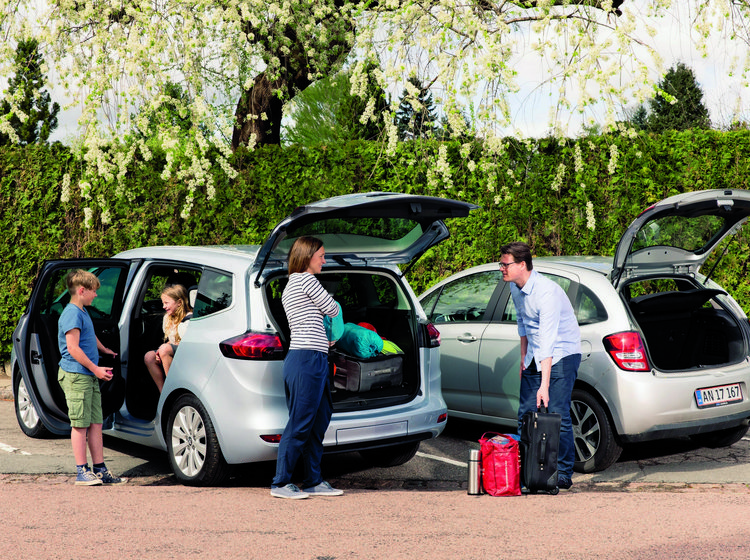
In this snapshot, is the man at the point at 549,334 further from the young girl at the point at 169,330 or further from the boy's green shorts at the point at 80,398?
the boy's green shorts at the point at 80,398

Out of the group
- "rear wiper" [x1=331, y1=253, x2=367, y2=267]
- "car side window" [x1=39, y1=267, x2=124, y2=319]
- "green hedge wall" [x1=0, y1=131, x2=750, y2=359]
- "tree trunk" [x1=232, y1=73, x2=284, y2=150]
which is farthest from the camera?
"tree trunk" [x1=232, y1=73, x2=284, y2=150]

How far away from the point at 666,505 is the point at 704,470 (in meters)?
1.70

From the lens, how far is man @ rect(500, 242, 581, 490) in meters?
5.62

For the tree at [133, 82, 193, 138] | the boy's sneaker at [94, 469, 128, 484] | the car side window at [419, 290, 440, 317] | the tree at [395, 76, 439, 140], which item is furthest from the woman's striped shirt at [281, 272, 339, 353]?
the tree at [133, 82, 193, 138]

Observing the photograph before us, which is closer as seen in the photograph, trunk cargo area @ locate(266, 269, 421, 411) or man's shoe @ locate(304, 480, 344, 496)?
man's shoe @ locate(304, 480, 344, 496)

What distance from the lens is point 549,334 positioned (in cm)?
557

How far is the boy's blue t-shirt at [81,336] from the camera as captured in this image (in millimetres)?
5750

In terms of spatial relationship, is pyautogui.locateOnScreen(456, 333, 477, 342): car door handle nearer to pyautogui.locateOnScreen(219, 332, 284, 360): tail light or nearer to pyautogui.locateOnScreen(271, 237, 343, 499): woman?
pyautogui.locateOnScreen(271, 237, 343, 499): woman

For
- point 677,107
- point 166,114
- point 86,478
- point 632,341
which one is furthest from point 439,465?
point 677,107

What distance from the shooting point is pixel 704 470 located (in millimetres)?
6500

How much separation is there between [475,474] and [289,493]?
1245mm

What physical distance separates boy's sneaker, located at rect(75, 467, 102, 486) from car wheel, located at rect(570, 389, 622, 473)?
3.50 meters

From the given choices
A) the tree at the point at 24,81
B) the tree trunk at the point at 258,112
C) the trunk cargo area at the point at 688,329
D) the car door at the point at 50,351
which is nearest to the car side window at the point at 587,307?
the trunk cargo area at the point at 688,329

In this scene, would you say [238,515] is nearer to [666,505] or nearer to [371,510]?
[371,510]
